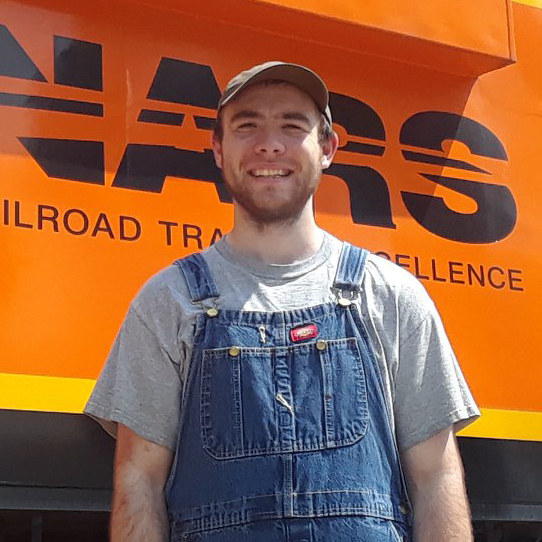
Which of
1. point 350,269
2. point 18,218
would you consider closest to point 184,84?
point 18,218

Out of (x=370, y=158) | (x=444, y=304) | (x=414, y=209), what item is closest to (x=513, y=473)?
(x=444, y=304)

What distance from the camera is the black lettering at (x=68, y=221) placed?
2.54 m

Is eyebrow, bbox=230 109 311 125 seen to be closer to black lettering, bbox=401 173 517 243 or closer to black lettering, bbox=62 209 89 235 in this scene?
black lettering, bbox=62 209 89 235

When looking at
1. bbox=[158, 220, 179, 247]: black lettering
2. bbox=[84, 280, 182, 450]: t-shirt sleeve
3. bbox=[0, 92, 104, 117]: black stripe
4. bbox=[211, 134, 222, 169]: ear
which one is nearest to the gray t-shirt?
bbox=[84, 280, 182, 450]: t-shirt sleeve

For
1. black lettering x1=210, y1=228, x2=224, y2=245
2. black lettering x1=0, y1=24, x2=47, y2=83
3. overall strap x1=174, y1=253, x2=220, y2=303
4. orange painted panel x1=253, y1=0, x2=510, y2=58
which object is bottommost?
overall strap x1=174, y1=253, x2=220, y2=303

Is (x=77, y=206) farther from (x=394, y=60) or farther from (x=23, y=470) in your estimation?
(x=394, y=60)

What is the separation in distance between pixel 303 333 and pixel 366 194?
1251 mm

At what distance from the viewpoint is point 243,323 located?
182 cm

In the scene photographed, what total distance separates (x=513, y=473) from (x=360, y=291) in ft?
4.22

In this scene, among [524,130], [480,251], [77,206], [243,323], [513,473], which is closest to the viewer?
[243,323]

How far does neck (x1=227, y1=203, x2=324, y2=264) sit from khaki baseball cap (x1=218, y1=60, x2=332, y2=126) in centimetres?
23

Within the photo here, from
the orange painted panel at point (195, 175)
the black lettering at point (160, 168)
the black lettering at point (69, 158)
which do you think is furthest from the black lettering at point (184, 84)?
the black lettering at point (69, 158)

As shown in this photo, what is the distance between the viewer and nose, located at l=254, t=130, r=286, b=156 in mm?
1893

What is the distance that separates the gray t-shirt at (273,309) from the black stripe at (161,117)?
0.93 m
